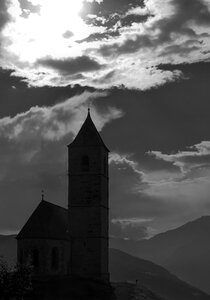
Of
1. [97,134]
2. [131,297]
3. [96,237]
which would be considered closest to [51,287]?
[96,237]

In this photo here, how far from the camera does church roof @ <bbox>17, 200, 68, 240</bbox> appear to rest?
91.2 metres

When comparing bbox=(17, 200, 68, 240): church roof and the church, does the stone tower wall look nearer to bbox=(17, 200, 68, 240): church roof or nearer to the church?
the church

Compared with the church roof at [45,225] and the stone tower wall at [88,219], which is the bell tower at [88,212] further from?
the church roof at [45,225]

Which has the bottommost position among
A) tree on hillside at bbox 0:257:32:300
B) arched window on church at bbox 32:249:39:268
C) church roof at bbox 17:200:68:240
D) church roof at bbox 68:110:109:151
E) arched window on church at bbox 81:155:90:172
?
tree on hillside at bbox 0:257:32:300

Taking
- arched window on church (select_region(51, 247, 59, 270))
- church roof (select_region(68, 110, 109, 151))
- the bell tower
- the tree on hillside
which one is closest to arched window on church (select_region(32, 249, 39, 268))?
arched window on church (select_region(51, 247, 59, 270))

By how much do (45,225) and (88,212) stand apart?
22.5ft

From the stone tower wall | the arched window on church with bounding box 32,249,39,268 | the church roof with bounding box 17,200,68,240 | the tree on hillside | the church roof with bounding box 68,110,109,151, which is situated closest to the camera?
the tree on hillside

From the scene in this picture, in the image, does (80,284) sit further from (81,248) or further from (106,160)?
(106,160)

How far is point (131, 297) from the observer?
130m

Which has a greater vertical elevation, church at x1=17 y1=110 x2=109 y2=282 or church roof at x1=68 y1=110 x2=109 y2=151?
church roof at x1=68 y1=110 x2=109 y2=151

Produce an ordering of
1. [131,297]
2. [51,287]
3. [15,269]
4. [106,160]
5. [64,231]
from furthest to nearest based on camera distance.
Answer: [131,297] → [106,160] → [64,231] → [51,287] → [15,269]

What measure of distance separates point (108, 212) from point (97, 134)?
40.1 ft

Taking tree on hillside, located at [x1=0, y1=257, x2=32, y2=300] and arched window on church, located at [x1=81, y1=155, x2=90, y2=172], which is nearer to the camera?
tree on hillside, located at [x1=0, y1=257, x2=32, y2=300]

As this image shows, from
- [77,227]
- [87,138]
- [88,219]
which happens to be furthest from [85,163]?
[77,227]
